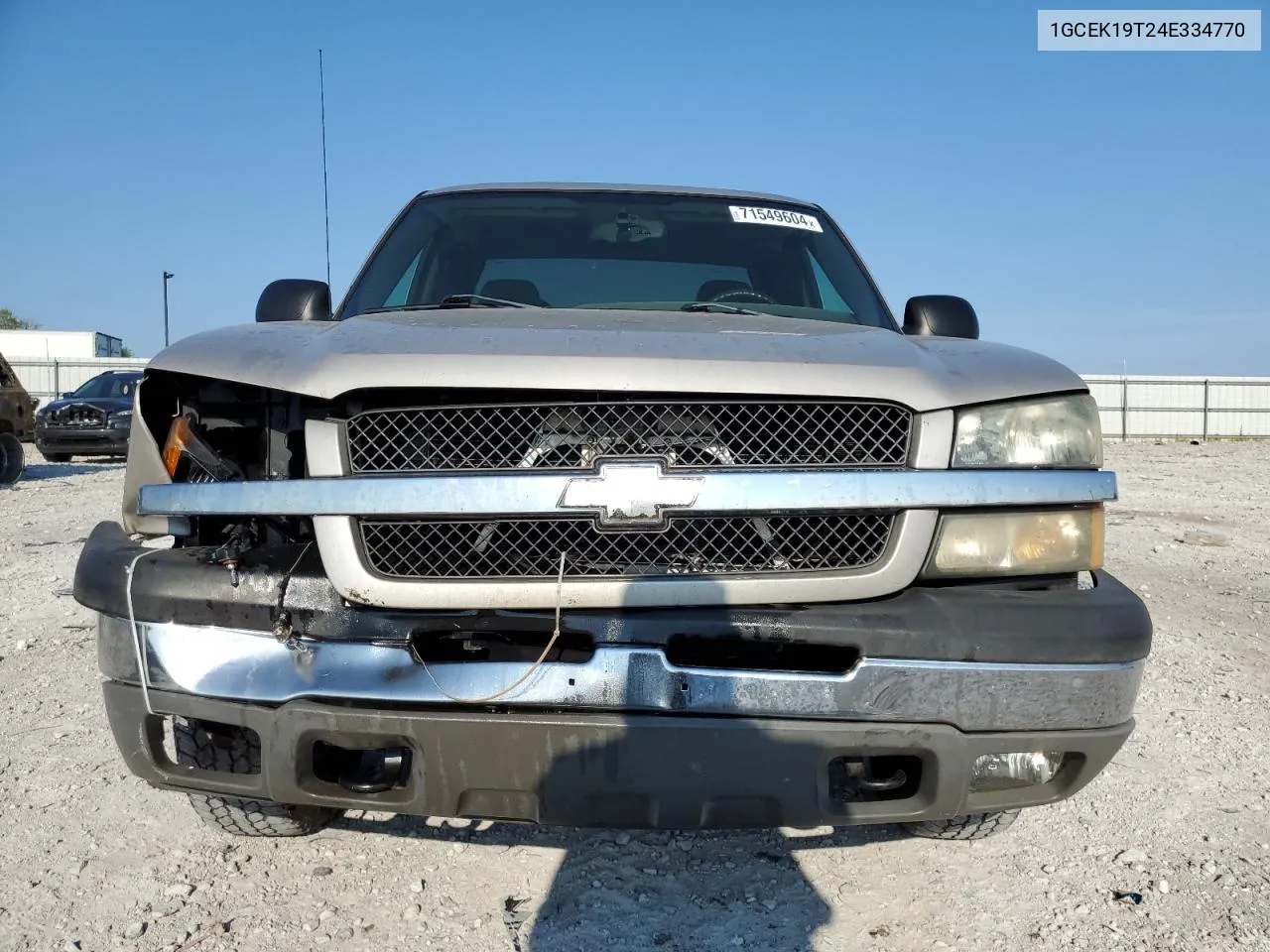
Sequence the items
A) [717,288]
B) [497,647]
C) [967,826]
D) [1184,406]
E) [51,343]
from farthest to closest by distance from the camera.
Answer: [51,343], [1184,406], [717,288], [967,826], [497,647]

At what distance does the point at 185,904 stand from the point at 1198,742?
339cm

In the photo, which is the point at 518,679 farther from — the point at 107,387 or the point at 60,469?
the point at 107,387

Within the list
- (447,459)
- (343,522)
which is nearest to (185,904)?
(343,522)

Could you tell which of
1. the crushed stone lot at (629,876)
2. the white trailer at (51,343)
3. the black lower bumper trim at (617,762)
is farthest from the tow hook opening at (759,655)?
the white trailer at (51,343)

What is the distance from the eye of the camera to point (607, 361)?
195 cm

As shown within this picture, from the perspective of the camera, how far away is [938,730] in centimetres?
192

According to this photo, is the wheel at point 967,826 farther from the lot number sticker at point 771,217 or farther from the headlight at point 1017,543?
the lot number sticker at point 771,217

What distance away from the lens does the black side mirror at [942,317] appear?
312 centimetres

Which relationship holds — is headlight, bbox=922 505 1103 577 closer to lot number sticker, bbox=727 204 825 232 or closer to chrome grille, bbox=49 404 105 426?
lot number sticker, bbox=727 204 825 232

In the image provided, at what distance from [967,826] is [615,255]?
216 centimetres

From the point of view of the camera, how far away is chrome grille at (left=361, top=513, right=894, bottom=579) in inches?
76.8

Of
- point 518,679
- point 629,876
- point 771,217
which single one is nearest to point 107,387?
point 771,217

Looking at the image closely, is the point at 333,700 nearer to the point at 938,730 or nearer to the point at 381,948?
the point at 381,948

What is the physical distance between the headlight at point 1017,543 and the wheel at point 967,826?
90 cm
